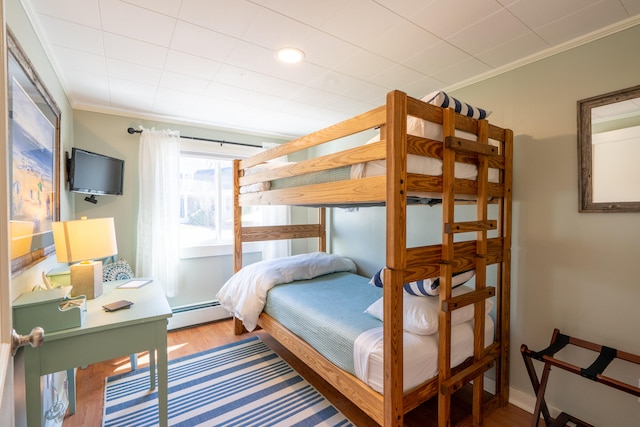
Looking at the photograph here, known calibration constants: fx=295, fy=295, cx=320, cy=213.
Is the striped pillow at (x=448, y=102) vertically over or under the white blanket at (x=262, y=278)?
over

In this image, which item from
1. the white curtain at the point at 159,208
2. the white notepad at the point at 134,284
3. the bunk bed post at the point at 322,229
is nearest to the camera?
the white notepad at the point at 134,284

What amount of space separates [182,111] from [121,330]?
88.9 inches

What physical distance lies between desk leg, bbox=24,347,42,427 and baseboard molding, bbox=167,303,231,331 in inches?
76.9

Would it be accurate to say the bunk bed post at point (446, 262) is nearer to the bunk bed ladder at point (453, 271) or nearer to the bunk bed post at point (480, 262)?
the bunk bed ladder at point (453, 271)

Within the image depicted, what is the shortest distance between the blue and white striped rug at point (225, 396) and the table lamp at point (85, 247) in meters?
0.83

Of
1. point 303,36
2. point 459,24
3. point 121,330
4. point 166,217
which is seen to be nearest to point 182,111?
point 166,217

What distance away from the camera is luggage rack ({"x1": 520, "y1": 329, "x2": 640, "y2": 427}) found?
141 centimetres

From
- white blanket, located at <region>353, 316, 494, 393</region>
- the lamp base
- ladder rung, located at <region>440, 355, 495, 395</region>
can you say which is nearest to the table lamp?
the lamp base

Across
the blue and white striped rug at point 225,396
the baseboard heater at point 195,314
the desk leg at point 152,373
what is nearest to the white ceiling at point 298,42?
the desk leg at point 152,373

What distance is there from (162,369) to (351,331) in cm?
104

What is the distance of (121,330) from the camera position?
1.47m

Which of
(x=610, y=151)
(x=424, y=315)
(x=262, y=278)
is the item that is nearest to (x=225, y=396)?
(x=262, y=278)

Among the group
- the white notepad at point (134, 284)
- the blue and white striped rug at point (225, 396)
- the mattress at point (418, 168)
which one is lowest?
the blue and white striped rug at point (225, 396)

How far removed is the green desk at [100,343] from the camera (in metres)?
1.27
